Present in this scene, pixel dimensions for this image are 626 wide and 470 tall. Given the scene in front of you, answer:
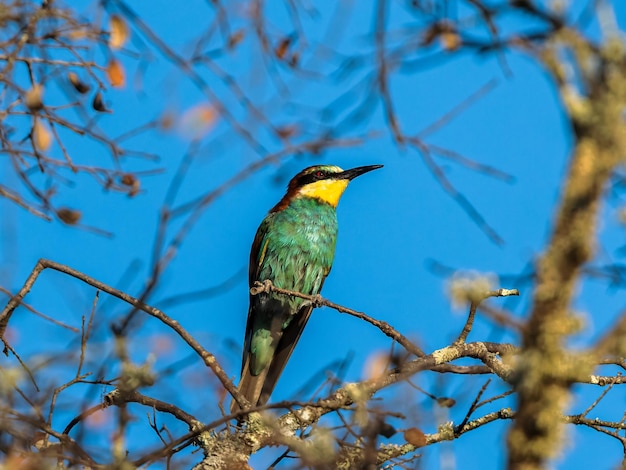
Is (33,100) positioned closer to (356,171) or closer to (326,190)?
(326,190)

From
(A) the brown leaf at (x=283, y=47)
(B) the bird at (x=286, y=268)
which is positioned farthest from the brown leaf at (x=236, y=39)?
(B) the bird at (x=286, y=268)

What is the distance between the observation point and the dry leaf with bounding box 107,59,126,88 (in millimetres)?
3529

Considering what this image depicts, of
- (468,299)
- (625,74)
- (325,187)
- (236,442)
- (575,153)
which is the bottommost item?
(468,299)

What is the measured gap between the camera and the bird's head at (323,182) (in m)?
7.19

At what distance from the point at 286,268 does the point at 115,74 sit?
10.8 ft

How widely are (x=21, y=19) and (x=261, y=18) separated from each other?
104 cm

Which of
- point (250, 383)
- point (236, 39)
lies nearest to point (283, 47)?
point (236, 39)

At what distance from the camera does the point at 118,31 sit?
3361 mm

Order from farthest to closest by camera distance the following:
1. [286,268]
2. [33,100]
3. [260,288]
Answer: [286,268] → [260,288] → [33,100]

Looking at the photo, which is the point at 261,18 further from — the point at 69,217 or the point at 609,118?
the point at 609,118

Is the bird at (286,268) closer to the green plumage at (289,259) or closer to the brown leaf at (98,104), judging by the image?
the green plumage at (289,259)

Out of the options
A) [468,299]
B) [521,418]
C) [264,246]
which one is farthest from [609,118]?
[264,246]

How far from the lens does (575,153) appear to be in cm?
121

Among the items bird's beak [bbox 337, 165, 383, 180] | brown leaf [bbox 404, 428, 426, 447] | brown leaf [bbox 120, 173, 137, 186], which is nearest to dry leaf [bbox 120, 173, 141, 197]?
brown leaf [bbox 120, 173, 137, 186]
